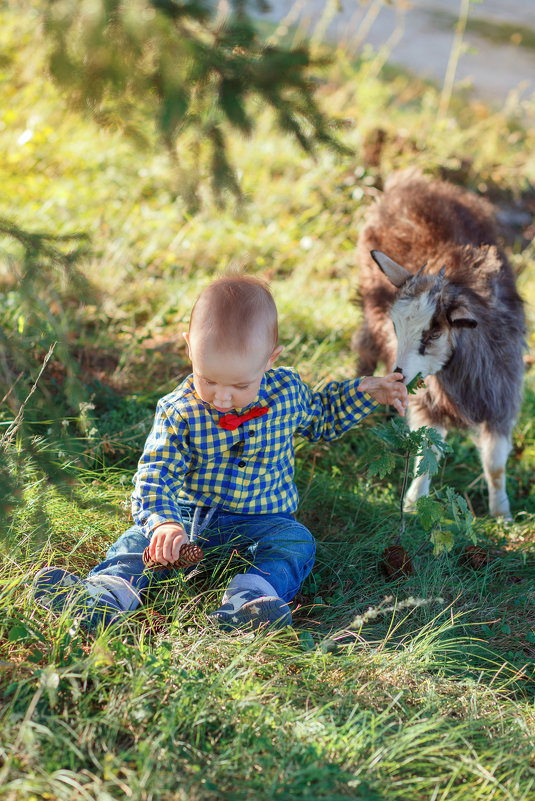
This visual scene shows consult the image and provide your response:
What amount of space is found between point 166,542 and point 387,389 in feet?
3.51

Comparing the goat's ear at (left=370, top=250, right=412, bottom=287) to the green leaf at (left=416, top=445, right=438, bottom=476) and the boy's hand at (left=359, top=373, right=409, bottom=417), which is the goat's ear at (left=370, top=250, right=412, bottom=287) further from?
the green leaf at (left=416, top=445, right=438, bottom=476)

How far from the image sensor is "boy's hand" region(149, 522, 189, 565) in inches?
89.5

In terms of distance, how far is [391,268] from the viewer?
3.34 meters

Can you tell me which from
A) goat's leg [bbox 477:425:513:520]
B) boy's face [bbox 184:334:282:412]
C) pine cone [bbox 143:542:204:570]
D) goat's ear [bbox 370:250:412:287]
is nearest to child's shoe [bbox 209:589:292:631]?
pine cone [bbox 143:542:204:570]

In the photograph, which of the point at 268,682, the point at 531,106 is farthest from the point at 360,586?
the point at 531,106

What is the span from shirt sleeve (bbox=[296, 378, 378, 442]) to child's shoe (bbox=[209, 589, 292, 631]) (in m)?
0.76

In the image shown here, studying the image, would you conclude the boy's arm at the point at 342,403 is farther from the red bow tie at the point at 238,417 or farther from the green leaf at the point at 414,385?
the red bow tie at the point at 238,417

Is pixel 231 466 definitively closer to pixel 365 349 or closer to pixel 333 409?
pixel 333 409

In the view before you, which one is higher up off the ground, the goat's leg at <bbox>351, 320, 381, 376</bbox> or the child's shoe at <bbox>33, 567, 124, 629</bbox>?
the goat's leg at <bbox>351, 320, 381, 376</bbox>

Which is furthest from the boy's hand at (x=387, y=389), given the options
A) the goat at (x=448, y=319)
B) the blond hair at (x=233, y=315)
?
the blond hair at (x=233, y=315)

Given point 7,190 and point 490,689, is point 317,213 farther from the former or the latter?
point 490,689

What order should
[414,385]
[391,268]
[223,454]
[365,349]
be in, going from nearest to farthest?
[223,454], [414,385], [391,268], [365,349]

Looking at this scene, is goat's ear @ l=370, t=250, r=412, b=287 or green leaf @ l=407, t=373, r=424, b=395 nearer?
green leaf @ l=407, t=373, r=424, b=395

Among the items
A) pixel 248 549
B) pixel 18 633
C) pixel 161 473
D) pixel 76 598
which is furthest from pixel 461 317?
pixel 18 633
